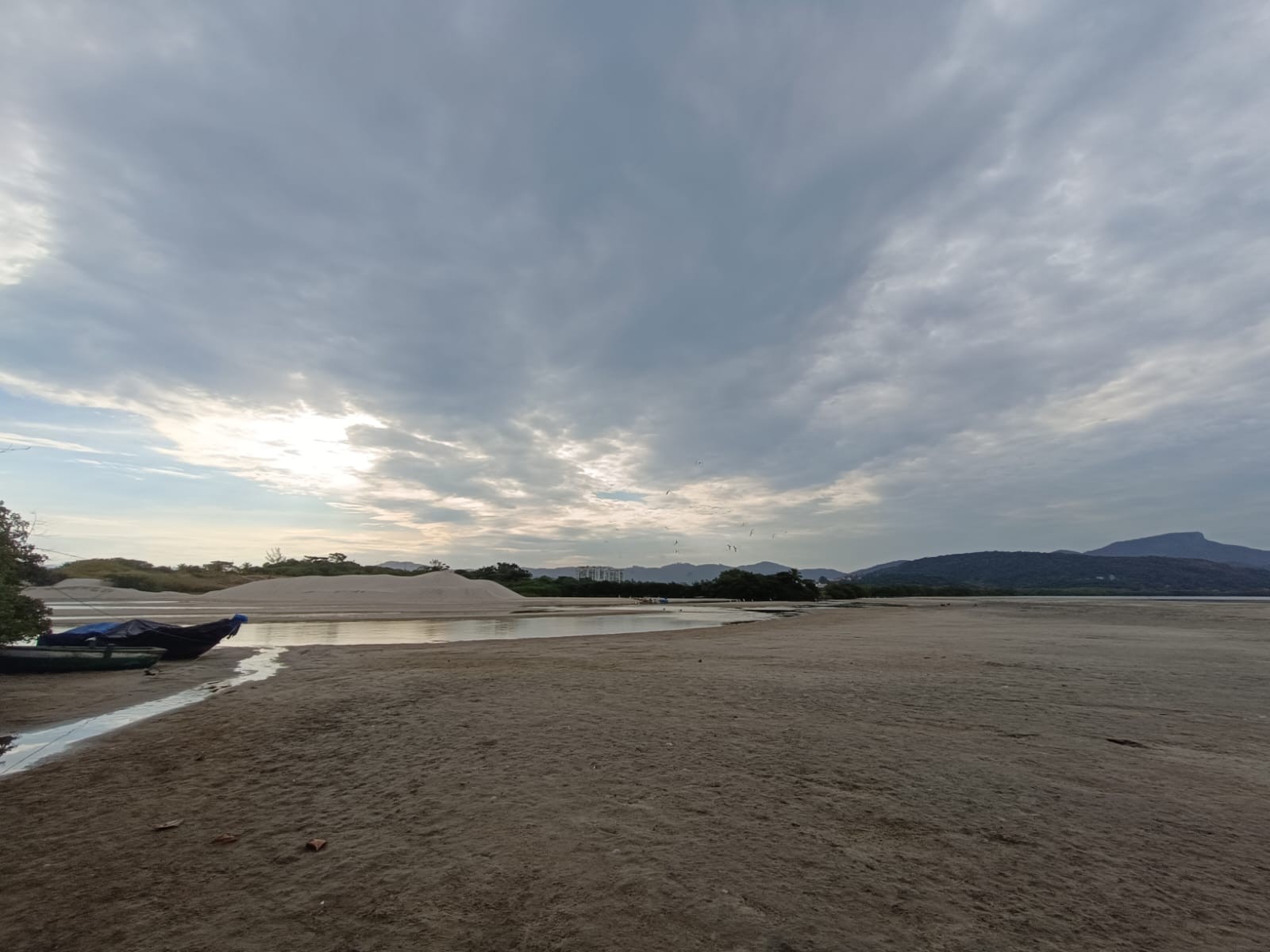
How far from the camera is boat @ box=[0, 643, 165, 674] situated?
42.4 feet

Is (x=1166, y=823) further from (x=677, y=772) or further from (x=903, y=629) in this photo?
(x=903, y=629)

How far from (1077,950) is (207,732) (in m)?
9.84

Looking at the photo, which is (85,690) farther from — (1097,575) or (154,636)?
(1097,575)

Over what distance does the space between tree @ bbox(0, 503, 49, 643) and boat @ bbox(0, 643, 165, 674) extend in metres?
0.73

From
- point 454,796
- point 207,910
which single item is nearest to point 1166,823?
point 454,796

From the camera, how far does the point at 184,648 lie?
1648cm

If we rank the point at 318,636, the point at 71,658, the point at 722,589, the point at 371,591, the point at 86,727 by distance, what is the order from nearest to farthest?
the point at 86,727
the point at 71,658
the point at 318,636
the point at 371,591
the point at 722,589

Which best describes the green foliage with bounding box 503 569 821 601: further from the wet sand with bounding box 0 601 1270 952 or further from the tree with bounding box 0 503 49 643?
the wet sand with bounding box 0 601 1270 952

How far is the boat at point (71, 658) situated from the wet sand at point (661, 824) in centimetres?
750

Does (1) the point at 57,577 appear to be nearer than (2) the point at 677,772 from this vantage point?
No

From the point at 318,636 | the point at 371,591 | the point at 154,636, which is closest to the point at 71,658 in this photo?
the point at 154,636

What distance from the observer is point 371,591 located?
6203cm

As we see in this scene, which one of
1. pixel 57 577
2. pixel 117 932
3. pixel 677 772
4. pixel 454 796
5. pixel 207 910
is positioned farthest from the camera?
pixel 57 577

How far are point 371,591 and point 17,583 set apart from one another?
5330cm
